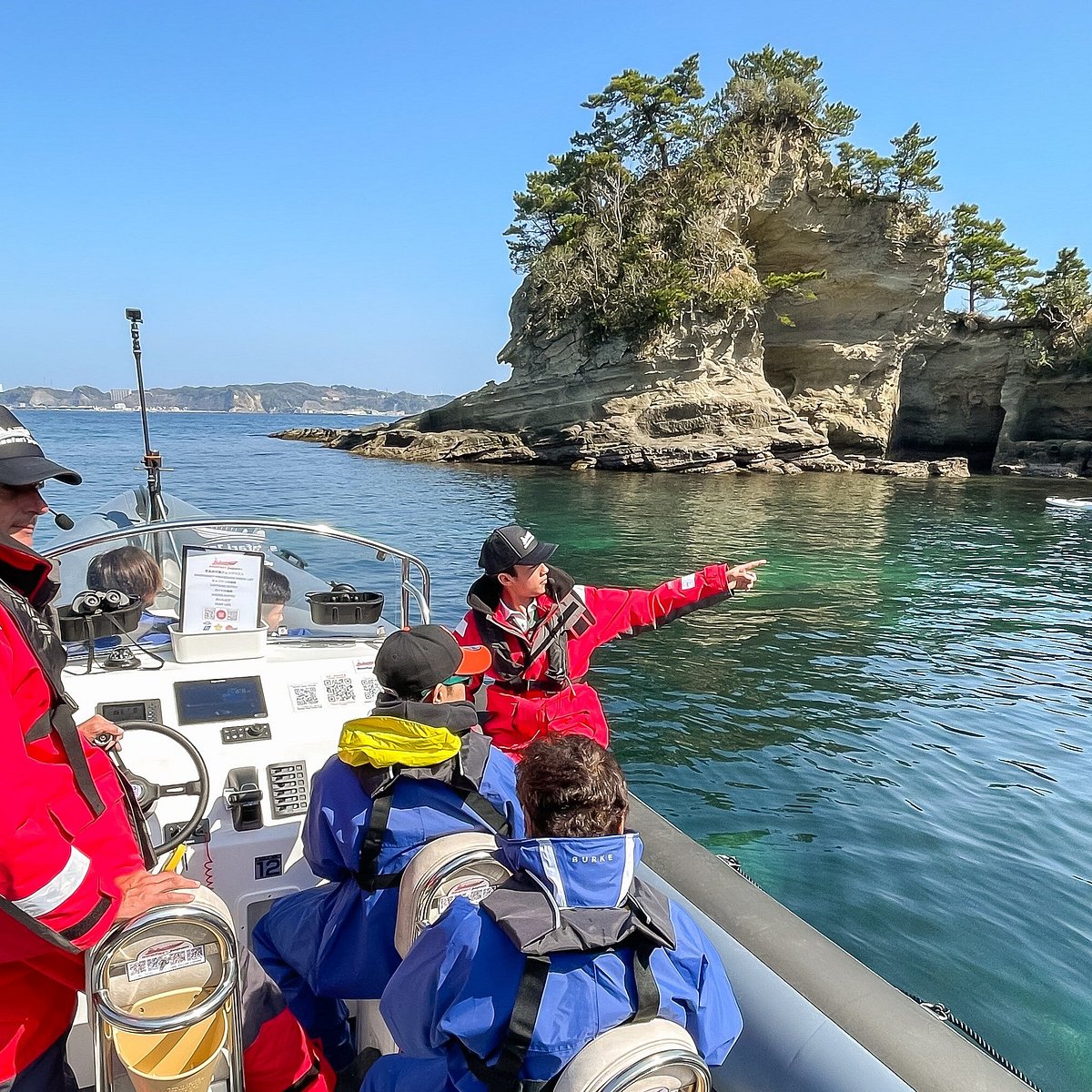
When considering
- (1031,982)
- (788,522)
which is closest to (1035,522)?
(788,522)

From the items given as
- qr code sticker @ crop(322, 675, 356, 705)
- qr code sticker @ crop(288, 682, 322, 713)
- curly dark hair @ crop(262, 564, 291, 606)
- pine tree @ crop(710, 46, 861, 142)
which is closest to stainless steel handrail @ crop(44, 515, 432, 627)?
curly dark hair @ crop(262, 564, 291, 606)

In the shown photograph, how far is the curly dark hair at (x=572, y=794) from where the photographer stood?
1795 mm

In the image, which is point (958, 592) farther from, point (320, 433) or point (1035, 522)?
point (320, 433)

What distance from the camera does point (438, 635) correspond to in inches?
110

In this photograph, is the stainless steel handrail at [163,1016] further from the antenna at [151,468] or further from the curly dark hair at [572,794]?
the antenna at [151,468]

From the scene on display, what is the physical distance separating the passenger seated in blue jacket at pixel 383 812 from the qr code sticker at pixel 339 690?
126 cm

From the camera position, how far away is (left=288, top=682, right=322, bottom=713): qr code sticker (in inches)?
148

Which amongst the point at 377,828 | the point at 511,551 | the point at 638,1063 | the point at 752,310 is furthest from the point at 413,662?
the point at 752,310

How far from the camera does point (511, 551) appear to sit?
4.25 meters

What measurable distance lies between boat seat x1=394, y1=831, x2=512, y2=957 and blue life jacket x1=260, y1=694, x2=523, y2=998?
0.15 meters

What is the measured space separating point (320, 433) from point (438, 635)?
6785 centimetres

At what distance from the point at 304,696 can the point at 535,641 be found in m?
1.26

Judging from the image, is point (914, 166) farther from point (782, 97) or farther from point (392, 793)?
point (392, 793)

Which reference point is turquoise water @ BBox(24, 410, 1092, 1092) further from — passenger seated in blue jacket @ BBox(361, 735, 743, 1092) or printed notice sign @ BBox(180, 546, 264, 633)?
printed notice sign @ BBox(180, 546, 264, 633)
